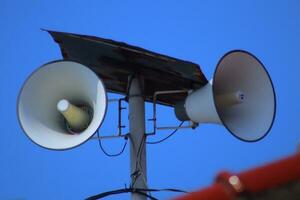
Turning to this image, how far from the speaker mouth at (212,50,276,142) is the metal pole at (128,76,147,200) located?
2.01ft

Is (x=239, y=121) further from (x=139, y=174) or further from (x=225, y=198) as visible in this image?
(x=225, y=198)

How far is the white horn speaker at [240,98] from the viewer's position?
2842 mm

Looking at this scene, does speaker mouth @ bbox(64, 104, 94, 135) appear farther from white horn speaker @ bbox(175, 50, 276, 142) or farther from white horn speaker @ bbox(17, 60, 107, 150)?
white horn speaker @ bbox(175, 50, 276, 142)

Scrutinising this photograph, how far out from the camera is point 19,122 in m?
2.73

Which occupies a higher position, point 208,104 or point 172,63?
point 172,63

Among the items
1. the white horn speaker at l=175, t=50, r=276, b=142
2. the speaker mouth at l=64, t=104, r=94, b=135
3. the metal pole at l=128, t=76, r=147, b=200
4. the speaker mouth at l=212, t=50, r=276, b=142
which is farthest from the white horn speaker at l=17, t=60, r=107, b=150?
the speaker mouth at l=212, t=50, r=276, b=142

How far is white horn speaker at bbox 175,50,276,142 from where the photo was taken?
9.32ft

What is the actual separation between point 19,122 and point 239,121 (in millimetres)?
1429

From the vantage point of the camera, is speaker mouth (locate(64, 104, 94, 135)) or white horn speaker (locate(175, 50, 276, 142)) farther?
speaker mouth (locate(64, 104, 94, 135))

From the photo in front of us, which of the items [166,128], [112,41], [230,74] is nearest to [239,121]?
[230,74]

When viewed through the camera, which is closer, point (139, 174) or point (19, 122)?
point (19, 122)

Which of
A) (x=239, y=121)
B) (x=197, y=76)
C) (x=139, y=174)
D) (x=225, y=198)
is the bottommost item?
(x=225, y=198)

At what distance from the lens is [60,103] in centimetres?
281

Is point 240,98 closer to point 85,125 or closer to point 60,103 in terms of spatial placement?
point 85,125
